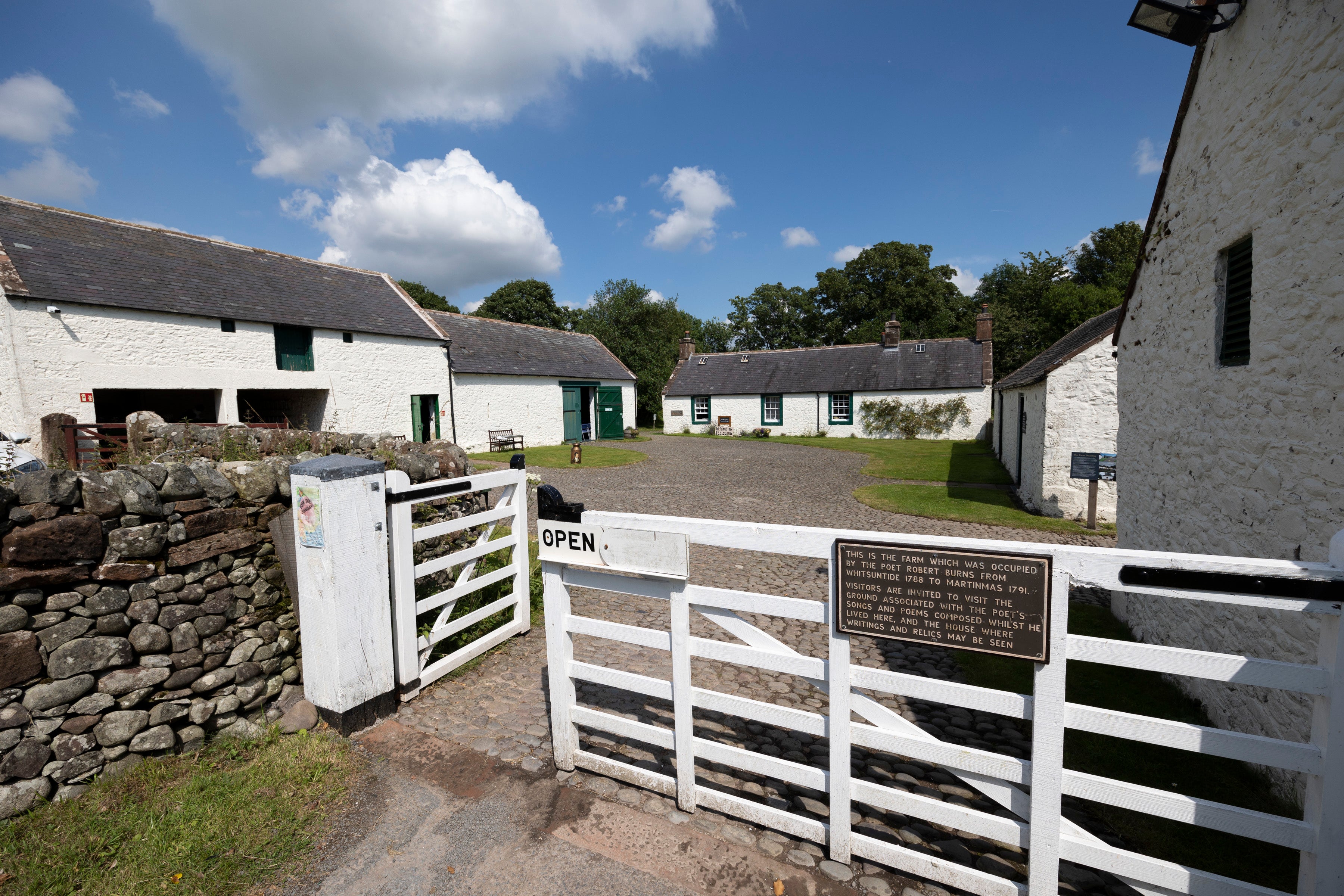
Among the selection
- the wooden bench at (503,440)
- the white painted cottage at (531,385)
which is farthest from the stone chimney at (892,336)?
the wooden bench at (503,440)

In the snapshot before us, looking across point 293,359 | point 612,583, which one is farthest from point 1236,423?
point 293,359

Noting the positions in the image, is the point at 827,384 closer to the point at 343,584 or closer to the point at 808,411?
the point at 808,411

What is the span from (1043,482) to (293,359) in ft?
66.7

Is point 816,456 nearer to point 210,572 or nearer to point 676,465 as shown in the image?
point 676,465

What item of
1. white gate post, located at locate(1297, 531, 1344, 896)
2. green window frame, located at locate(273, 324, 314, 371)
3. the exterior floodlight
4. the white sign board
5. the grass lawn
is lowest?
the grass lawn

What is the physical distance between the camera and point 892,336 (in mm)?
34406

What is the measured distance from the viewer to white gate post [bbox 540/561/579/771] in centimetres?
358

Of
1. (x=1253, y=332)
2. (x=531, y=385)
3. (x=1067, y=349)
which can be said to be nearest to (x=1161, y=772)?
(x=1253, y=332)

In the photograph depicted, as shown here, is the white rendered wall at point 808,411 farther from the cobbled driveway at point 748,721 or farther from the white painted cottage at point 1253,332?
the white painted cottage at point 1253,332

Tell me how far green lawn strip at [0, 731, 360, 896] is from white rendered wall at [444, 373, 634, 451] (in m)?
20.0

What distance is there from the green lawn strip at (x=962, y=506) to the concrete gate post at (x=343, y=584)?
32.9 feet

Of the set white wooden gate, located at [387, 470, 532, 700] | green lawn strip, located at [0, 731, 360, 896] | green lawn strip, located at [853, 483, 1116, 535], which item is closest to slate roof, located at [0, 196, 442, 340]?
white wooden gate, located at [387, 470, 532, 700]

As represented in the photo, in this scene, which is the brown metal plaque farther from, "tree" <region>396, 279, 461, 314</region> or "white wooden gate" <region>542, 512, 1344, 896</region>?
"tree" <region>396, 279, 461, 314</region>

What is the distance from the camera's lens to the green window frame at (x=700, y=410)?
123 feet
